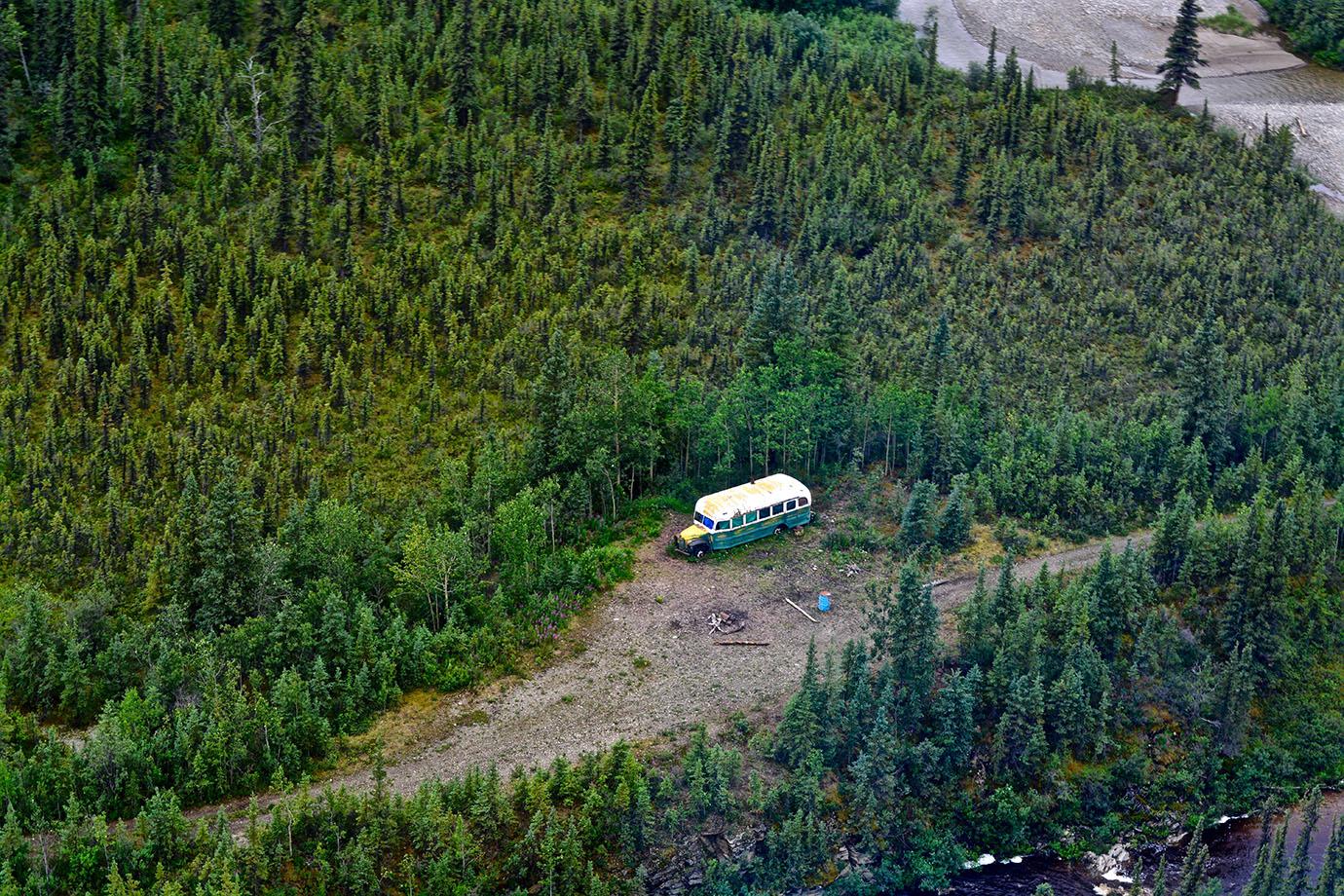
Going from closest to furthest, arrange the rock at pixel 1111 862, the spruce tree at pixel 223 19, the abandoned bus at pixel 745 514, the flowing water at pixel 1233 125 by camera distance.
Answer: the flowing water at pixel 1233 125
the rock at pixel 1111 862
the abandoned bus at pixel 745 514
the spruce tree at pixel 223 19

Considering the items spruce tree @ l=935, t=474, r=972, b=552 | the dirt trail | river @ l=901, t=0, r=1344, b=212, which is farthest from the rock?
river @ l=901, t=0, r=1344, b=212

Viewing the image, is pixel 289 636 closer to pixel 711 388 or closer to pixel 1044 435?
pixel 711 388

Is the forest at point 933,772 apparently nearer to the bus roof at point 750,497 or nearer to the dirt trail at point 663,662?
the dirt trail at point 663,662

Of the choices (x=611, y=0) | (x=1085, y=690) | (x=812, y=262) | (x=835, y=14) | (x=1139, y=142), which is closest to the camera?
(x=1085, y=690)

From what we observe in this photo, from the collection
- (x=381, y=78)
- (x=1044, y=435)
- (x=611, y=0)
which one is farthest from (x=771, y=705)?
(x=611, y=0)

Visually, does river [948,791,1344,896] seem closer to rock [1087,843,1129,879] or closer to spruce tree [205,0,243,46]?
rock [1087,843,1129,879]

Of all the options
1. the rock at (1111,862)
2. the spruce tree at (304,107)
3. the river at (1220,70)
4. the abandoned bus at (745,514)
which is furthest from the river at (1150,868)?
the spruce tree at (304,107)
